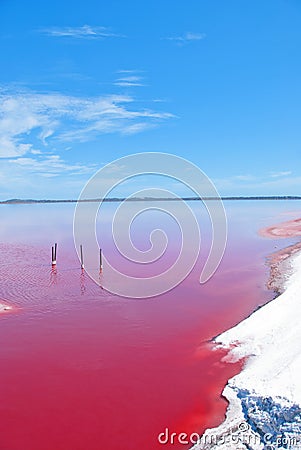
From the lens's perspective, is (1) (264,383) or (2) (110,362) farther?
(2) (110,362)

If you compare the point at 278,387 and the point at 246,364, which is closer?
the point at 278,387

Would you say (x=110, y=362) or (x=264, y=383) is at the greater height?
(x=264, y=383)

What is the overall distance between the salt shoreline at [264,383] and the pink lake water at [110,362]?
2.09ft

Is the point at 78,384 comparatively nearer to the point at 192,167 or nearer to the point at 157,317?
the point at 157,317

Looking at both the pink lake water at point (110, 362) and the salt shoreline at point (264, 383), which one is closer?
A: the salt shoreline at point (264, 383)

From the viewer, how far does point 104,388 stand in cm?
1048

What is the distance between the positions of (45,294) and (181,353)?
30.5ft

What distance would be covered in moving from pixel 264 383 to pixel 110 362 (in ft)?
16.3

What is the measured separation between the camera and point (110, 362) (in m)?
12.0

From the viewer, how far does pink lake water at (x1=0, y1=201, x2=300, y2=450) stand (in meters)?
8.95

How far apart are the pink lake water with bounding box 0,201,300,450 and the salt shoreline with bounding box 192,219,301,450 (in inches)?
25.0

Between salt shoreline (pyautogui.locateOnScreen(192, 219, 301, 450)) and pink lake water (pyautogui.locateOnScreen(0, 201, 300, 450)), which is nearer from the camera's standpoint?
salt shoreline (pyautogui.locateOnScreen(192, 219, 301, 450))

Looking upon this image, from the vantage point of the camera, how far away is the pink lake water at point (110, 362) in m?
8.95

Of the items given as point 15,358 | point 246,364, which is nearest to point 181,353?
point 246,364
